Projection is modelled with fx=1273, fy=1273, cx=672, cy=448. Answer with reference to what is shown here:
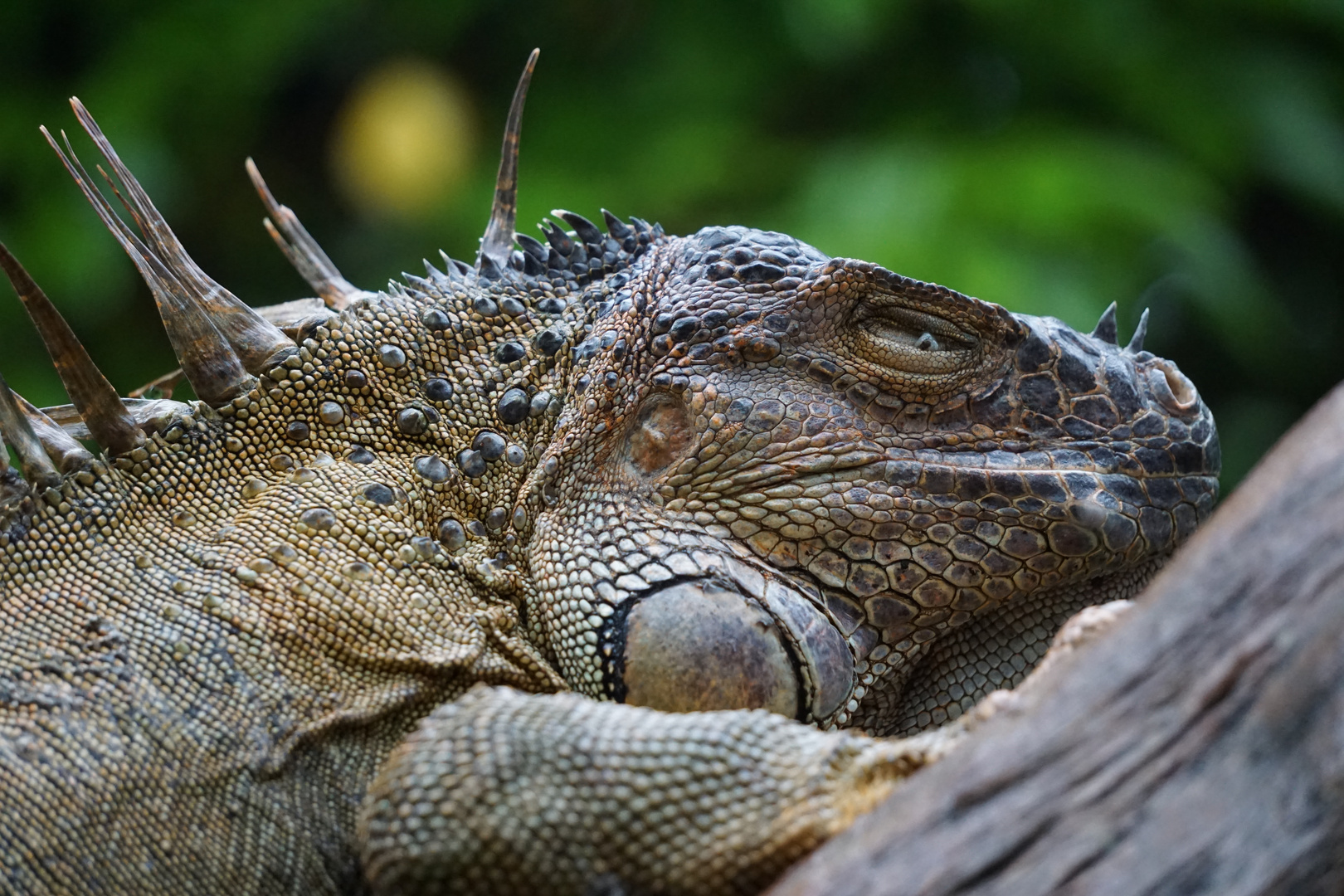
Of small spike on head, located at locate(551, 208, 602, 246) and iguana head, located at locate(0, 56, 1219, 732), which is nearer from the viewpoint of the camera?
iguana head, located at locate(0, 56, 1219, 732)

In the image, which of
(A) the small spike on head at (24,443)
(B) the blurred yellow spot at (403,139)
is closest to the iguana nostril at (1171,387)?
(A) the small spike on head at (24,443)

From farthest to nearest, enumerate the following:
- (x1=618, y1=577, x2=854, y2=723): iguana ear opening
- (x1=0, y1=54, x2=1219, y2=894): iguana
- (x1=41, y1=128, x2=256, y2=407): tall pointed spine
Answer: (x1=41, y1=128, x2=256, y2=407): tall pointed spine
(x1=618, y1=577, x2=854, y2=723): iguana ear opening
(x1=0, y1=54, x2=1219, y2=894): iguana

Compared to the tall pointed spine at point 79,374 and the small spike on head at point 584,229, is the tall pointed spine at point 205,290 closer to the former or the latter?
the tall pointed spine at point 79,374

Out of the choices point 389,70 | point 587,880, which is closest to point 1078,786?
point 587,880

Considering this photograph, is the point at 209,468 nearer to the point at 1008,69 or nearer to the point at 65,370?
the point at 65,370

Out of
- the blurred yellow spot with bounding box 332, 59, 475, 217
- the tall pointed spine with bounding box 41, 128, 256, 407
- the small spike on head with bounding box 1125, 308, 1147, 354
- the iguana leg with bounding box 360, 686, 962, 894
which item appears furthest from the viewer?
the blurred yellow spot with bounding box 332, 59, 475, 217

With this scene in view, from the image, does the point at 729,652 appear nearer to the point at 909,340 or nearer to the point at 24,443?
the point at 909,340

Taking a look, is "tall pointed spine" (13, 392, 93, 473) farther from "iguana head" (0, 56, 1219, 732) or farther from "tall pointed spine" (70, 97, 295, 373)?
"tall pointed spine" (70, 97, 295, 373)

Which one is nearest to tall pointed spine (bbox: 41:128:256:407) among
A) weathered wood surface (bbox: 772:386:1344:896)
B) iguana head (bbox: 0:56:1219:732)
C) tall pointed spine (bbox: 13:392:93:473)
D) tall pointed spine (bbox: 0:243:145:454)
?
iguana head (bbox: 0:56:1219:732)
